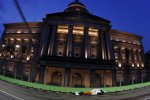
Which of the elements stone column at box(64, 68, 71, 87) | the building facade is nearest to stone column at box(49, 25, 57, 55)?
the building facade

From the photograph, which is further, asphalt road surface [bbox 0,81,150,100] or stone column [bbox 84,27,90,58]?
stone column [bbox 84,27,90,58]

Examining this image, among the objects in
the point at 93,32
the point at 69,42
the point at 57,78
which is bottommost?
the point at 57,78

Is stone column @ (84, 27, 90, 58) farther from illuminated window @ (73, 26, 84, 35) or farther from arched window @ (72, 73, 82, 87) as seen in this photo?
arched window @ (72, 73, 82, 87)

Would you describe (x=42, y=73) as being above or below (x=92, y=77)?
above

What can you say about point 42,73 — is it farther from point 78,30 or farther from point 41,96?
point 41,96

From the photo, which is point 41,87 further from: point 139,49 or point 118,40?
point 139,49

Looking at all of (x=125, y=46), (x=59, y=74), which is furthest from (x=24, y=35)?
(x=125, y=46)

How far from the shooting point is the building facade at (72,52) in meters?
51.8

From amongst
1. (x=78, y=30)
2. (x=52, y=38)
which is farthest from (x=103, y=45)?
(x=52, y=38)

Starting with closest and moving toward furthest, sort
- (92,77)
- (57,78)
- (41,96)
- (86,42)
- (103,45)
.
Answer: (41,96), (92,77), (57,78), (86,42), (103,45)

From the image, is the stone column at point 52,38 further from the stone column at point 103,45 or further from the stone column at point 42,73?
the stone column at point 103,45

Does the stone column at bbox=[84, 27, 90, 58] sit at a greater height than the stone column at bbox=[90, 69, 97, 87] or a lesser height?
greater

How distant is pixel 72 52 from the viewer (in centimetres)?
5950

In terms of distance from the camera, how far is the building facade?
170 feet
